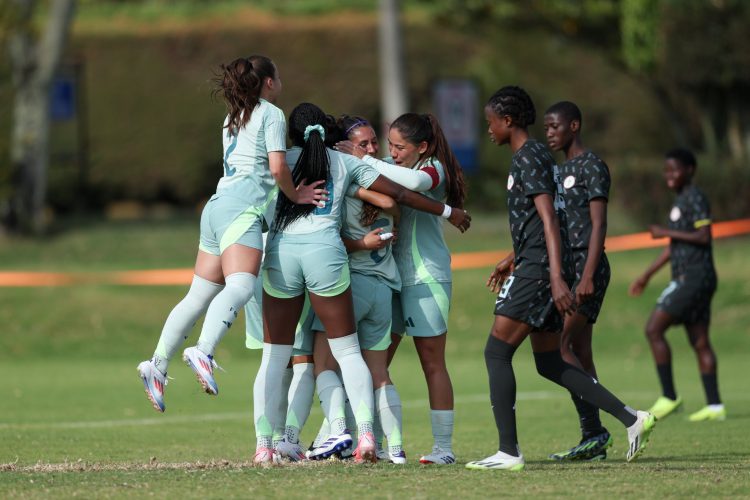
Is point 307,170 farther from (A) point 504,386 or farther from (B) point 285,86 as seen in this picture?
(B) point 285,86

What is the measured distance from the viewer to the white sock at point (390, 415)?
7941mm

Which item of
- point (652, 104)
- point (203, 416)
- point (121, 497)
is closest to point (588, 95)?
point (652, 104)

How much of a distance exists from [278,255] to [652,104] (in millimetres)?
26230

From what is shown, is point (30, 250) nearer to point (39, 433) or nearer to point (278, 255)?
point (39, 433)

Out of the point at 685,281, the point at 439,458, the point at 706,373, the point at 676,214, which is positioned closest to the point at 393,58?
the point at 676,214

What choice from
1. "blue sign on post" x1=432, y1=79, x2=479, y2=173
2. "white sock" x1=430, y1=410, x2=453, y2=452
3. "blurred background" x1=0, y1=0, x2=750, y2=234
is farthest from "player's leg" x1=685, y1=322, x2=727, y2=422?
"blue sign on post" x1=432, y1=79, x2=479, y2=173

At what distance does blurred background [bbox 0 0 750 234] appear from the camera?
27.1m

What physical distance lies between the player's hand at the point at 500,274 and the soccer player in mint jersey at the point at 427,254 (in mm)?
288

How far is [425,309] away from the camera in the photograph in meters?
8.12

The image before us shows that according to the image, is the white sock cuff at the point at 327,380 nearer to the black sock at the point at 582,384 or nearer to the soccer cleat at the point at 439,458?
the soccer cleat at the point at 439,458

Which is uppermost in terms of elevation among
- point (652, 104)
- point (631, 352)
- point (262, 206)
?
point (652, 104)

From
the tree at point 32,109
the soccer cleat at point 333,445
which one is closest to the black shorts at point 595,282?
the soccer cleat at point 333,445

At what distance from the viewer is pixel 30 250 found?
26938mm

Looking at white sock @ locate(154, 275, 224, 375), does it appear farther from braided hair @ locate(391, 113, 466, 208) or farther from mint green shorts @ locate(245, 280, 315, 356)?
braided hair @ locate(391, 113, 466, 208)
